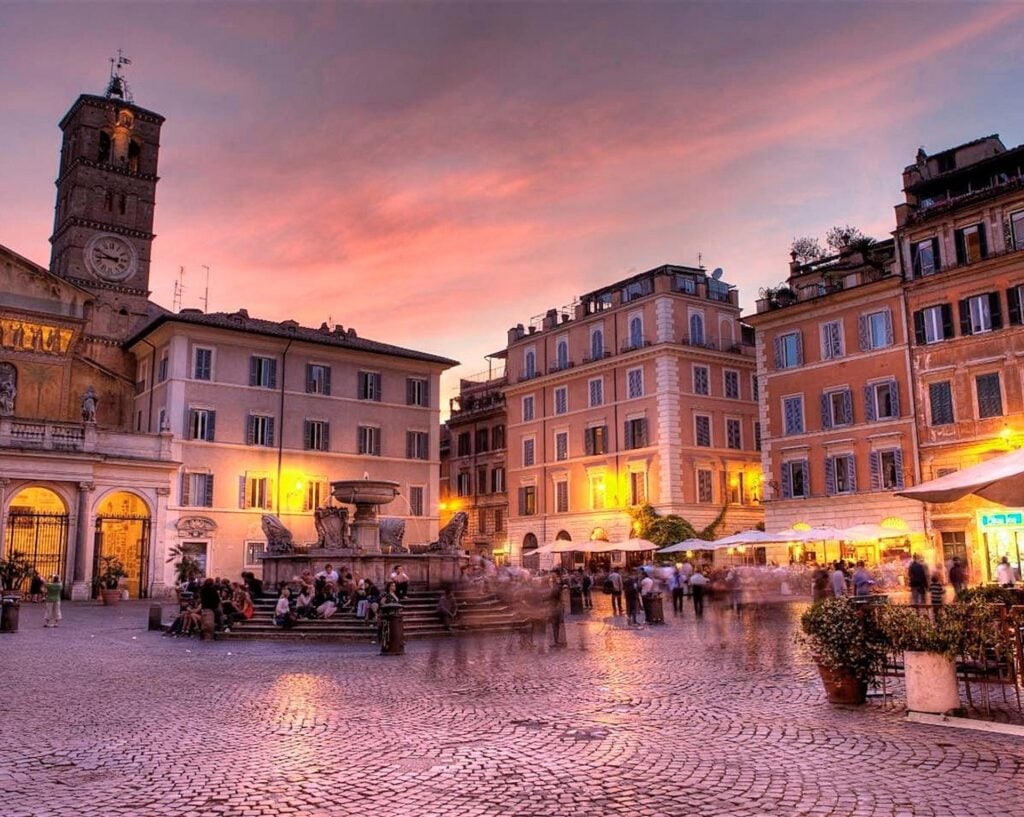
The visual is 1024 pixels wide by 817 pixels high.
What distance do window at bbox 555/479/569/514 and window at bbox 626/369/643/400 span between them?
6.79m

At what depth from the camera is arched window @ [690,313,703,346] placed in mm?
48281

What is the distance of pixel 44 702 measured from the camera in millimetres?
10812

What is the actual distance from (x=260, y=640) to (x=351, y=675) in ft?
23.4

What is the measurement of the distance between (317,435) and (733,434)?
21.9 m

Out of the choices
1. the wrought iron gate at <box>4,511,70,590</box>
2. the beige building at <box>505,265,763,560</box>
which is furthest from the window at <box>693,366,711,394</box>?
the wrought iron gate at <box>4,511,70,590</box>

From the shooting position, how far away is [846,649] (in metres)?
9.64

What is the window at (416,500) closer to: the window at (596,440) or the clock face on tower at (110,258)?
the window at (596,440)

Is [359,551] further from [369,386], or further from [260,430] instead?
[369,386]


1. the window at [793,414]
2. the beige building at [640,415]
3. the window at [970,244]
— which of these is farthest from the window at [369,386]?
the window at [970,244]

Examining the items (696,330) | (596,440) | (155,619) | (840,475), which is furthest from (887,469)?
(155,619)

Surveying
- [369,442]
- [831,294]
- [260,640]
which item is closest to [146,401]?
[369,442]

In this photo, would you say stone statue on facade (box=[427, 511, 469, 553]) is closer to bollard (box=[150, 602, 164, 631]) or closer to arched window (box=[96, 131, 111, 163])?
bollard (box=[150, 602, 164, 631])

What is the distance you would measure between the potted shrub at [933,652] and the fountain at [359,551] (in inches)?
540

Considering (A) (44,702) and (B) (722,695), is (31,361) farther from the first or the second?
(B) (722,695)
